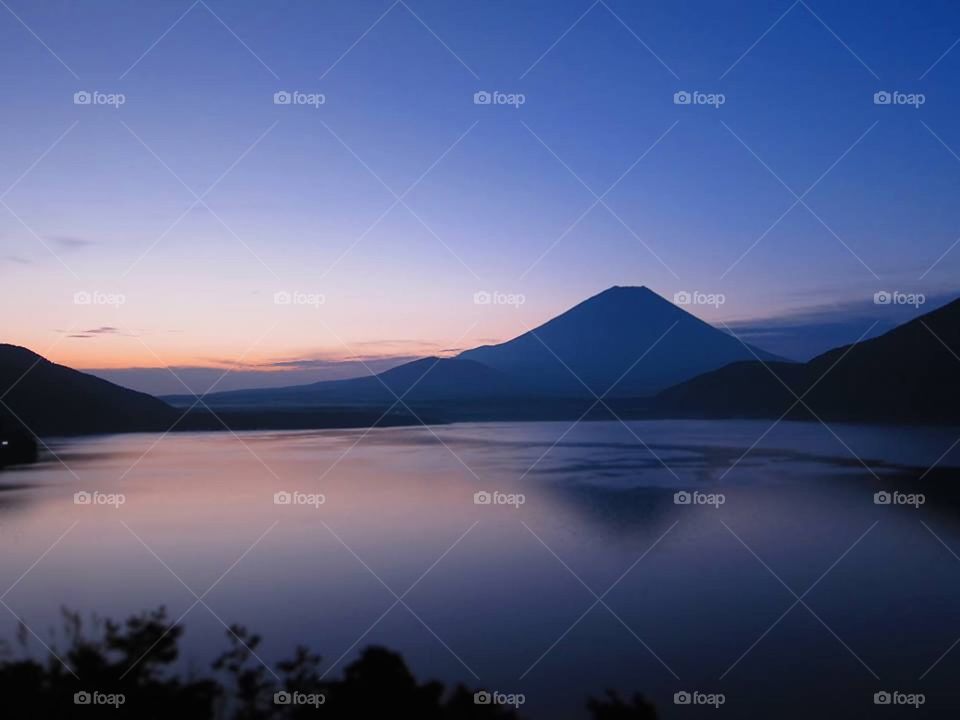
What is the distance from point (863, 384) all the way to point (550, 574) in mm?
62388

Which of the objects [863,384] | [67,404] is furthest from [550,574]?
[863,384]

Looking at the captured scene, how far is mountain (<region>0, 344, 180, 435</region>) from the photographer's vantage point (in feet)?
154

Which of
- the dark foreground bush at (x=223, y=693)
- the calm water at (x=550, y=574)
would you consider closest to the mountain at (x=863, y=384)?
the calm water at (x=550, y=574)

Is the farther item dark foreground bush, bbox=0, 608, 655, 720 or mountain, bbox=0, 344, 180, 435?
mountain, bbox=0, 344, 180, 435

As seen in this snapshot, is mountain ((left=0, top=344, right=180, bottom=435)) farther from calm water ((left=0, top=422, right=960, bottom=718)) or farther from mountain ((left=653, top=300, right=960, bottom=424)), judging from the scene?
mountain ((left=653, top=300, right=960, bottom=424))

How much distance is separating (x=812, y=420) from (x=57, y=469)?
5503 cm

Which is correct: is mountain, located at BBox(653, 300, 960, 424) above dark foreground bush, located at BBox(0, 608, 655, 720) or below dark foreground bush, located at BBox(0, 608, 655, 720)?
above

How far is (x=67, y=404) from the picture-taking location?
1981 inches

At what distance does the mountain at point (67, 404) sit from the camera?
46.9m

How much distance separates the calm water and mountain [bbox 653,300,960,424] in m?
41.2

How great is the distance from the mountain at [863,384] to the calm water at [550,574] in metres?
41.2

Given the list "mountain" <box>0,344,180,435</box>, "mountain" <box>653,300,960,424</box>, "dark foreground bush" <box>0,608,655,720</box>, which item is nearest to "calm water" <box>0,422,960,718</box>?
"dark foreground bush" <box>0,608,655,720</box>

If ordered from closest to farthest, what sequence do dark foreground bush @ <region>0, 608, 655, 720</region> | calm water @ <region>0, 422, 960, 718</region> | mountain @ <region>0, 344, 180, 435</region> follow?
dark foreground bush @ <region>0, 608, 655, 720</region> → calm water @ <region>0, 422, 960, 718</region> → mountain @ <region>0, 344, 180, 435</region>

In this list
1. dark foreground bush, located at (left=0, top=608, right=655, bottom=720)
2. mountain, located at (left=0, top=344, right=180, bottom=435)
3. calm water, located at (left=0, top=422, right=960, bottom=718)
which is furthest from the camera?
mountain, located at (left=0, top=344, right=180, bottom=435)
